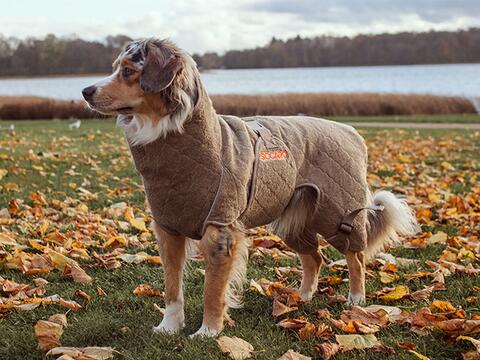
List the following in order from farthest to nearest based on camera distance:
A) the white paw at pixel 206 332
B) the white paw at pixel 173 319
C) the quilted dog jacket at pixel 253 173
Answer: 1. the white paw at pixel 173 319
2. the white paw at pixel 206 332
3. the quilted dog jacket at pixel 253 173

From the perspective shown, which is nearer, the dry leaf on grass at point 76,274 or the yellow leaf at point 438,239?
the dry leaf on grass at point 76,274

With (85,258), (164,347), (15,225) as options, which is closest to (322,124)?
(164,347)

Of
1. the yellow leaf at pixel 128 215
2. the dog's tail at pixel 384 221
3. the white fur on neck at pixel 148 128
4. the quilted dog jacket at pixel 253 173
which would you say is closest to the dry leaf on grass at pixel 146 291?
the quilted dog jacket at pixel 253 173

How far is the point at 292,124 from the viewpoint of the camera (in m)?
4.09

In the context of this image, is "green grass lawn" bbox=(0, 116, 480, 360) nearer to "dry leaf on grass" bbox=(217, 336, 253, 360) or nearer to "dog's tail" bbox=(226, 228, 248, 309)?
"dry leaf on grass" bbox=(217, 336, 253, 360)

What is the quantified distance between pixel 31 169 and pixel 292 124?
6.84 meters

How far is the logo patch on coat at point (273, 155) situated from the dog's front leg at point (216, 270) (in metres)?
0.49

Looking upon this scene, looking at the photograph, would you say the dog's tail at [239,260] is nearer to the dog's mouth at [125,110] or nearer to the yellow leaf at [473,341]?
the dog's mouth at [125,110]

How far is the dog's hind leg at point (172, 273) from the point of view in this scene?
3.75 metres

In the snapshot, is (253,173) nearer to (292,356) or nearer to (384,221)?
(292,356)

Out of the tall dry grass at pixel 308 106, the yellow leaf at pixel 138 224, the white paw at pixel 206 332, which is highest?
the white paw at pixel 206 332

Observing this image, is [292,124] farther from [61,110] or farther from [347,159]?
[61,110]

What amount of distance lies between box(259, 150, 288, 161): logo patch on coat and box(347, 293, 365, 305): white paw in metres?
1.09

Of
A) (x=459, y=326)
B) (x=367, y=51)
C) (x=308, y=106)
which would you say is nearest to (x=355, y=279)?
(x=459, y=326)
